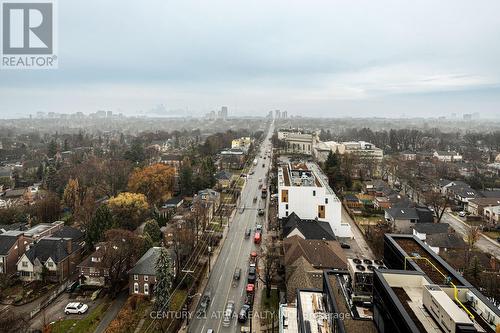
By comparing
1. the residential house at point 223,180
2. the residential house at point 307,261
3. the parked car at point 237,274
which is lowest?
the parked car at point 237,274

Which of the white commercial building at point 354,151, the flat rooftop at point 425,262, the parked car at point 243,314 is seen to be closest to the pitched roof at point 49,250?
the parked car at point 243,314

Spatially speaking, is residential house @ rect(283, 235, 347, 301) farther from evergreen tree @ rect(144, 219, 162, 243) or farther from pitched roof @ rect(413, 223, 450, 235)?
evergreen tree @ rect(144, 219, 162, 243)

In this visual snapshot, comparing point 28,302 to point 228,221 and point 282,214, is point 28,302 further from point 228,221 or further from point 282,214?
point 282,214

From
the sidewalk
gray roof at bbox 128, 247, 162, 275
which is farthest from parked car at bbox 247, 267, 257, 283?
gray roof at bbox 128, 247, 162, 275

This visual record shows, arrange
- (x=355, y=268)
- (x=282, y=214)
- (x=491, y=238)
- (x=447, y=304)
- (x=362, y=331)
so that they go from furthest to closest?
(x=282, y=214) < (x=491, y=238) < (x=355, y=268) < (x=362, y=331) < (x=447, y=304)

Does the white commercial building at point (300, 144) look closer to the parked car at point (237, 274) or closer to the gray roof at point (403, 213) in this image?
the gray roof at point (403, 213)

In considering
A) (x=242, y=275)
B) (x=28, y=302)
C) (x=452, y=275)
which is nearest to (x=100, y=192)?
(x=28, y=302)

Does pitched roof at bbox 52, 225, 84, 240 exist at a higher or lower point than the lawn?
higher
